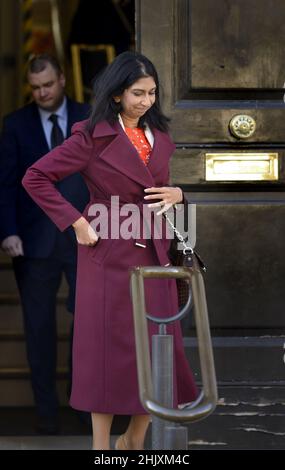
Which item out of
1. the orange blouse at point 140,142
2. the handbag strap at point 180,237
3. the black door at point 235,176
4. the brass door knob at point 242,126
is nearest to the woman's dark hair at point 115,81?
the orange blouse at point 140,142

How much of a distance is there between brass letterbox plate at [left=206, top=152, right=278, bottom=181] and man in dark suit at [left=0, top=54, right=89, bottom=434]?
116 cm

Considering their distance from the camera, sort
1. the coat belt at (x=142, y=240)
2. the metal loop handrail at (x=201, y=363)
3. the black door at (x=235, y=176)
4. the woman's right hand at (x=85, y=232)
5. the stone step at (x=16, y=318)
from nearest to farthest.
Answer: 1. the metal loop handrail at (x=201, y=363)
2. the woman's right hand at (x=85, y=232)
3. the coat belt at (x=142, y=240)
4. the black door at (x=235, y=176)
5. the stone step at (x=16, y=318)

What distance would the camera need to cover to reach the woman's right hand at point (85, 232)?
542 cm

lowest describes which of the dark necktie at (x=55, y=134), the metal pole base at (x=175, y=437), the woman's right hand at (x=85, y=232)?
the metal pole base at (x=175, y=437)

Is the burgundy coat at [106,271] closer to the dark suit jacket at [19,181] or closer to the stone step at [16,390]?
the dark suit jacket at [19,181]

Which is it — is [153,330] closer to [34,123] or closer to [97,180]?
[97,180]

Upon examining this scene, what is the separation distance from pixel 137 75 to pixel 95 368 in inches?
49.0

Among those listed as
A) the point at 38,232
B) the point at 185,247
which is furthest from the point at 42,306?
the point at 185,247

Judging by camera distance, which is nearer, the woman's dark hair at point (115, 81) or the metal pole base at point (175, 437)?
the metal pole base at point (175, 437)

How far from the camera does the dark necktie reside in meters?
7.42

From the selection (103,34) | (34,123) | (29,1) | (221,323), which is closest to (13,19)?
(29,1)

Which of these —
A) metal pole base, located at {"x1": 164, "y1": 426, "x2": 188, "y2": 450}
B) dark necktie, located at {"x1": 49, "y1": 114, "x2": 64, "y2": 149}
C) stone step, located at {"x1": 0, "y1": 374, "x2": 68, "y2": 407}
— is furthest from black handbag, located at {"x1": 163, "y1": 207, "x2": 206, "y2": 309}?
stone step, located at {"x1": 0, "y1": 374, "x2": 68, "y2": 407}

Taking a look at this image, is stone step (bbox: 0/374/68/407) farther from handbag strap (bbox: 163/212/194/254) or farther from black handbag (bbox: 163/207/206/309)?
handbag strap (bbox: 163/212/194/254)

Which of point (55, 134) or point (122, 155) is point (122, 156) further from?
point (55, 134)
